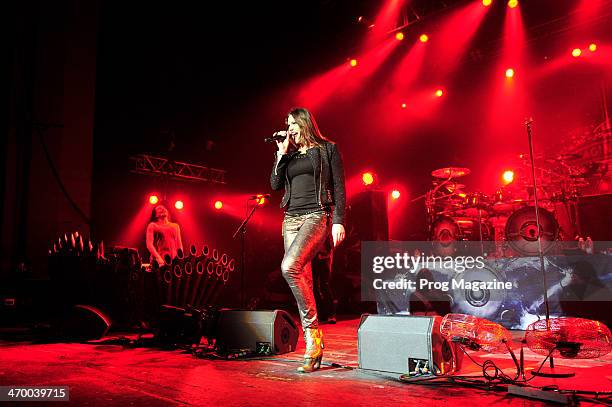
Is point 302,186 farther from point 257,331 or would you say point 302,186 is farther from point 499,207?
point 499,207

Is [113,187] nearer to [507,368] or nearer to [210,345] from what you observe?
[210,345]

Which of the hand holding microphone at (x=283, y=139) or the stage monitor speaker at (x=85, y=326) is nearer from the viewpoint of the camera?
the hand holding microphone at (x=283, y=139)

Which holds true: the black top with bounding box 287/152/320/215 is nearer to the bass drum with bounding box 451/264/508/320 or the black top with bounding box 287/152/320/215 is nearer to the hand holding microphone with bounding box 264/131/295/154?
the hand holding microphone with bounding box 264/131/295/154

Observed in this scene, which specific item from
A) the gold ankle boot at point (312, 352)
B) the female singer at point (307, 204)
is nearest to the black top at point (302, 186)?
the female singer at point (307, 204)

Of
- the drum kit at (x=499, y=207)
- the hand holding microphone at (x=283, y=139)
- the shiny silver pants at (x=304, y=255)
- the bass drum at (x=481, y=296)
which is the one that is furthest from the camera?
the drum kit at (x=499, y=207)

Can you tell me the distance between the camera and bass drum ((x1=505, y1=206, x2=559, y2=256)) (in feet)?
24.3

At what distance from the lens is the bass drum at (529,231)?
740cm

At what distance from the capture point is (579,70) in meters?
11.6

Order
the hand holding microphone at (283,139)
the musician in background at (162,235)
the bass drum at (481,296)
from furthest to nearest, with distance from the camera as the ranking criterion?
1. the musician in background at (162,235)
2. the bass drum at (481,296)
3. the hand holding microphone at (283,139)

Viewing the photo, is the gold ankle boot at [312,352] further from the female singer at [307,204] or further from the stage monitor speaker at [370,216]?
the stage monitor speaker at [370,216]

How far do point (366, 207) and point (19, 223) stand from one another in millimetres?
6408

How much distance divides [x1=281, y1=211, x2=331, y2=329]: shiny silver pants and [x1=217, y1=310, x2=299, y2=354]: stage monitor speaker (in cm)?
69

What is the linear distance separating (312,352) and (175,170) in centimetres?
969

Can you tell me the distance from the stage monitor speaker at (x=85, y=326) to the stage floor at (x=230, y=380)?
76 centimetres
